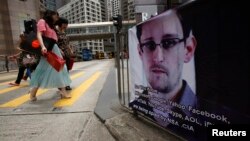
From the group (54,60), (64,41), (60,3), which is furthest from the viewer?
(60,3)

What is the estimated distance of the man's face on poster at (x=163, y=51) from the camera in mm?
2721

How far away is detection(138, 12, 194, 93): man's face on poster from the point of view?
2721mm

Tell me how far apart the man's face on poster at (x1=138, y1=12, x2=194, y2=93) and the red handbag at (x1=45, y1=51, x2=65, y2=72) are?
8.13 feet

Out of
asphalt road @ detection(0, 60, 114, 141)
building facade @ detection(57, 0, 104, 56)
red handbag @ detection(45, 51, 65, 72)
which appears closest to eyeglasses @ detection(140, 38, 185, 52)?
asphalt road @ detection(0, 60, 114, 141)

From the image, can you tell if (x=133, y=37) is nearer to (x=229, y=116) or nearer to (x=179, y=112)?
(x=179, y=112)

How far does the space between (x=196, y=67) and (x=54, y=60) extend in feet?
11.7

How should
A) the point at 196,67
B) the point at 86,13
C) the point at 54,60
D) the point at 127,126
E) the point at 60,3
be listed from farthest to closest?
the point at 60,3 < the point at 86,13 < the point at 54,60 < the point at 127,126 < the point at 196,67

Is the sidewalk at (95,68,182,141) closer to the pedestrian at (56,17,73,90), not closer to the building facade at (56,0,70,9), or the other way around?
the pedestrian at (56,17,73,90)

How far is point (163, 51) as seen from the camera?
298 cm

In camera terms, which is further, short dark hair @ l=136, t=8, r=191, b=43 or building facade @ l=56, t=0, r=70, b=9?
building facade @ l=56, t=0, r=70, b=9

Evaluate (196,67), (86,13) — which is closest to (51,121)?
(196,67)

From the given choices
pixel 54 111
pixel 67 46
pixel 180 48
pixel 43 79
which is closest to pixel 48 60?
pixel 43 79

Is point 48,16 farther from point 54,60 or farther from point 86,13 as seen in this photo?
point 86,13

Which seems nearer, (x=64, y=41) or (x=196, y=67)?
(x=196, y=67)
